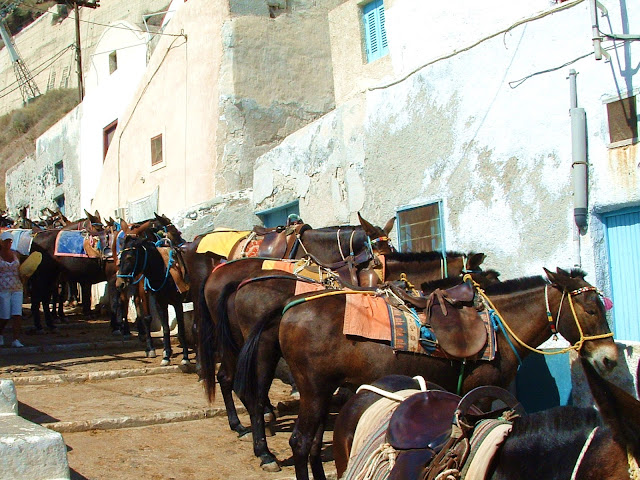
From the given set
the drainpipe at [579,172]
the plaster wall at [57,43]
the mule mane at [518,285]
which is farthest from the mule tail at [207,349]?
the plaster wall at [57,43]

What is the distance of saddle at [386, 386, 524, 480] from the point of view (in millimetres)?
2326

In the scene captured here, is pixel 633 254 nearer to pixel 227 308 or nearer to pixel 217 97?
pixel 227 308

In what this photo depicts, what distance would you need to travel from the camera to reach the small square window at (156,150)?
51.5 feet

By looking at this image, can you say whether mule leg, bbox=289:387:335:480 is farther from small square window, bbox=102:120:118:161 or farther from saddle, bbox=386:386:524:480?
small square window, bbox=102:120:118:161

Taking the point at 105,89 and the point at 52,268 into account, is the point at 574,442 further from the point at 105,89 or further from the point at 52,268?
the point at 105,89

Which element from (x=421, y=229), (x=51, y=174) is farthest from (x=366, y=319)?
(x=51, y=174)

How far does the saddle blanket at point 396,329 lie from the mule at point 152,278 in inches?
211

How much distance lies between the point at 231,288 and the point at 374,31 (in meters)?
7.15

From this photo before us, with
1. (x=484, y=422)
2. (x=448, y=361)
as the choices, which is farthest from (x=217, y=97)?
(x=484, y=422)

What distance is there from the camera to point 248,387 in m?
5.79

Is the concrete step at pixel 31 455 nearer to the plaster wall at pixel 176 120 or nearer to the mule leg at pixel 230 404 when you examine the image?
the mule leg at pixel 230 404

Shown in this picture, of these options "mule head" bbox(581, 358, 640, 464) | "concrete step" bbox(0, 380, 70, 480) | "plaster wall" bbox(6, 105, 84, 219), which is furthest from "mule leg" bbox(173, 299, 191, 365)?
"plaster wall" bbox(6, 105, 84, 219)

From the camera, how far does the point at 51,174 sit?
23.3 metres

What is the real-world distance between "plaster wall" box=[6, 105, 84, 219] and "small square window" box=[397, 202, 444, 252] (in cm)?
1508
